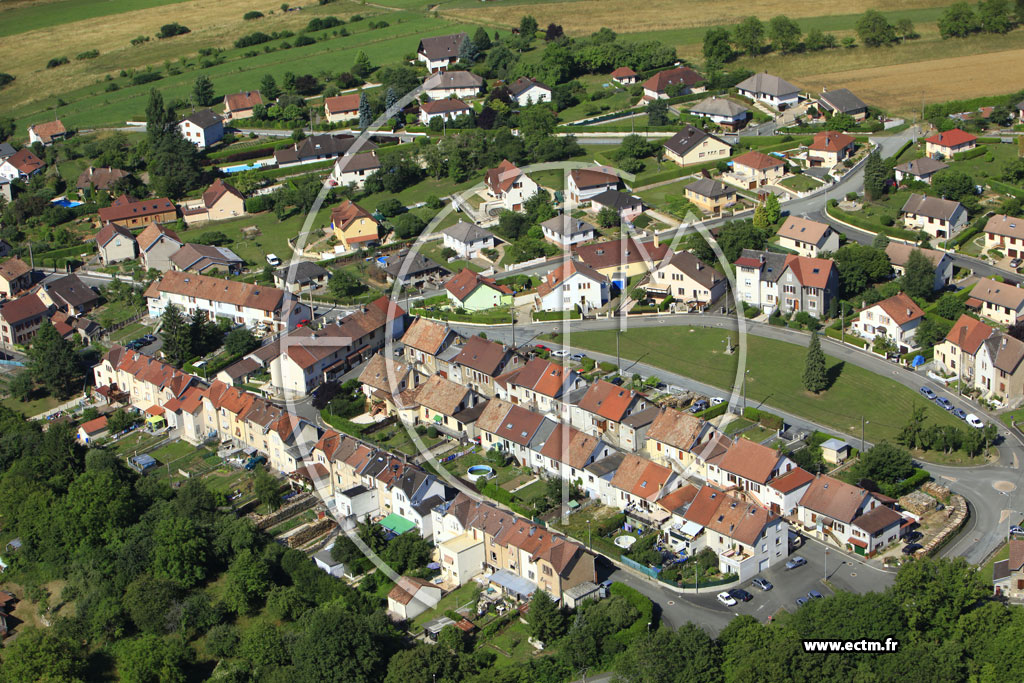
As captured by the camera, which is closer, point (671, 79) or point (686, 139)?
point (686, 139)

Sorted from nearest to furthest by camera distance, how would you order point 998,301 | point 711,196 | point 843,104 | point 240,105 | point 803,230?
point 998,301 → point 803,230 → point 711,196 → point 843,104 → point 240,105

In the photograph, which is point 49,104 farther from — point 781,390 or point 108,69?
point 781,390

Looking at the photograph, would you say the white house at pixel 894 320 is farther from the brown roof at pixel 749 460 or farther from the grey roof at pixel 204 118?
the grey roof at pixel 204 118

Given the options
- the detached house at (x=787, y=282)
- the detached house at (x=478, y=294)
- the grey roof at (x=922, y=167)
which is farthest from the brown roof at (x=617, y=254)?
the grey roof at (x=922, y=167)

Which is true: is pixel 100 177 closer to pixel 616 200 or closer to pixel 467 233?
pixel 467 233

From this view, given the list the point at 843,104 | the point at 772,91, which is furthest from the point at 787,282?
the point at 772,91

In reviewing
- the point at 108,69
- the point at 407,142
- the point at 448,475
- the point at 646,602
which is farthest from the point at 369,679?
the point at 108,69
